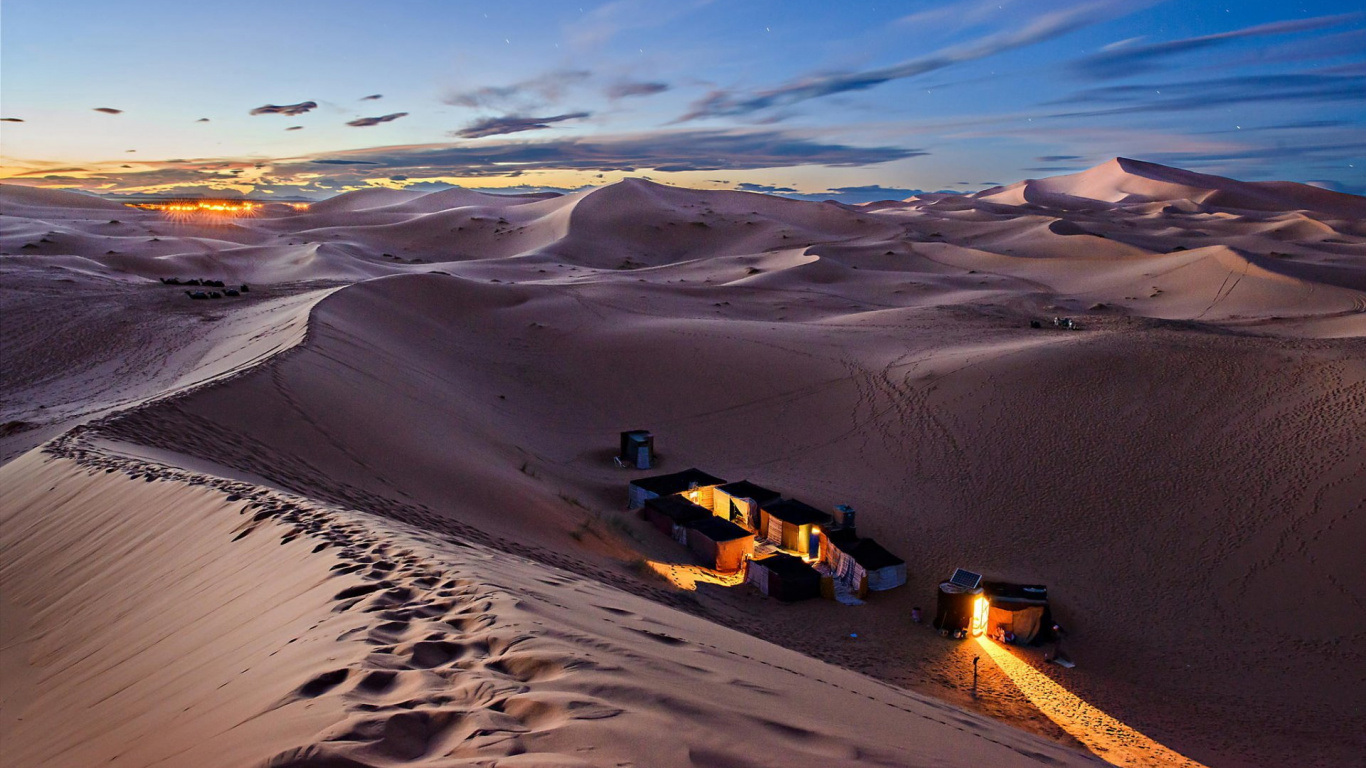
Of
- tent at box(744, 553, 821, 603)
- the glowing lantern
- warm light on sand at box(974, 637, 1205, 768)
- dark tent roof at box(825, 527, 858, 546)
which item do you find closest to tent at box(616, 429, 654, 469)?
dark tent roof at box(825, 527, 858, 546)

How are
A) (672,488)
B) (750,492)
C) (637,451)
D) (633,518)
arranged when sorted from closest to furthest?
(633,518) → (750,492) → (672,488) → (637,451)

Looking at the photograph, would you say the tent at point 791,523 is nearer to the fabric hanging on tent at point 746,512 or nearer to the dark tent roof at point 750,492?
the fabric hanging on tent at point 746,512

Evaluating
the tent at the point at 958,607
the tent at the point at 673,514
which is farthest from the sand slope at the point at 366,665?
the tent at the point at 673,514

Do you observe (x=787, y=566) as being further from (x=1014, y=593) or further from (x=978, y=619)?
(x=1014, y=593)

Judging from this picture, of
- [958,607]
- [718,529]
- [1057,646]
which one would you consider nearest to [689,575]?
[718,529]

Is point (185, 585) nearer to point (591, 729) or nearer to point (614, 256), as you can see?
point (591, 729)

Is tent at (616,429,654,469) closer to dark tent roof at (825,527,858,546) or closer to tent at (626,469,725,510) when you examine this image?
tent at (626,469,725,510)
